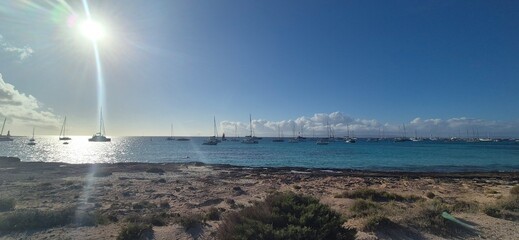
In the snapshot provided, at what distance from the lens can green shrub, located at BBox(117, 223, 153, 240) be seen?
979 centimetres

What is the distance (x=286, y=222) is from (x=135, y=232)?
193 inches

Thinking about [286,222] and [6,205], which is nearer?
[286,222]

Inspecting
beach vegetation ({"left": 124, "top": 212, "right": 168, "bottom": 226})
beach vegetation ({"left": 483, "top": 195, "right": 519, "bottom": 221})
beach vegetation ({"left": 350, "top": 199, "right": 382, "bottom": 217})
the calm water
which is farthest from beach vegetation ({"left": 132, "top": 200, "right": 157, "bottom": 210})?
the calm water

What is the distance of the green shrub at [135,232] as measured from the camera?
9.79m

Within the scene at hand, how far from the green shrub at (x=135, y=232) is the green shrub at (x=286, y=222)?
2995 mm

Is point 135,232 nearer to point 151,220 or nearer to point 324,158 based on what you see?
point 151,220

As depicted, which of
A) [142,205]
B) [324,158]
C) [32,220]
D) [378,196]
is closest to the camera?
[32,220]

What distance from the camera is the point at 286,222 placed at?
27.6 feet

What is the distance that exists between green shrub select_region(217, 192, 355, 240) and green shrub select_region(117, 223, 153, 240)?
299 centimetres

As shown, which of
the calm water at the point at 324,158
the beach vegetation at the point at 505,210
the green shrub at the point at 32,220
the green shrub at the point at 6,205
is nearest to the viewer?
the green shrub at the point at 32,220

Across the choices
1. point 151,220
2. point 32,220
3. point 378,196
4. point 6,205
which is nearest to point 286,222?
point 151,220

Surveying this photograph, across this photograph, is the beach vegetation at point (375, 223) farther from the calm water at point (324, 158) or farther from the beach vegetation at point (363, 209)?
the calm water at point (324, 158)

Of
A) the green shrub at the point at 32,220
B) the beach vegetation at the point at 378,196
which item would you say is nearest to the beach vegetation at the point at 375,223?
the beach vegetation at the point at 378,196

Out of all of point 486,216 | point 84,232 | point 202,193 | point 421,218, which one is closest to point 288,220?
point 421,218
